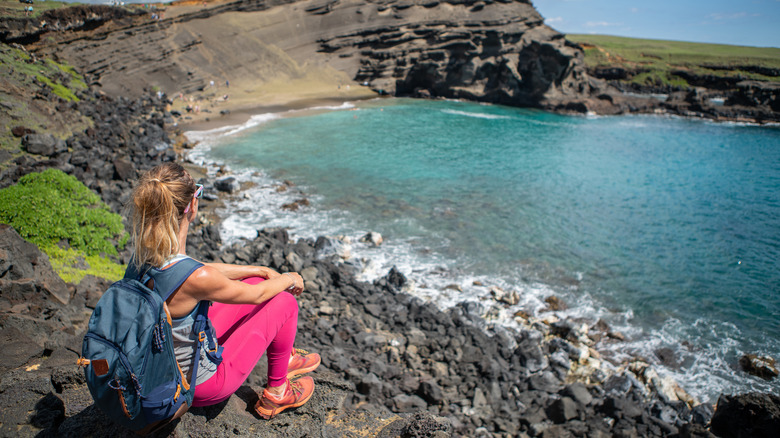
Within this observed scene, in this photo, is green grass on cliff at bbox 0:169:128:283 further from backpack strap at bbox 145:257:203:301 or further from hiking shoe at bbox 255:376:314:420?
backpack strap at bbox 145:257:203:301

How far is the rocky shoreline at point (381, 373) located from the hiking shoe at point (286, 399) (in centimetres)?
12

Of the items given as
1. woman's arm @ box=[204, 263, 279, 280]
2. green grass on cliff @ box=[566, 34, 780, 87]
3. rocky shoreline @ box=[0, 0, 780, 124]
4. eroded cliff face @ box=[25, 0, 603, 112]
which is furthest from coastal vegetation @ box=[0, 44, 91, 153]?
green grass on cliff @ box=[566, 34, 780, 87]

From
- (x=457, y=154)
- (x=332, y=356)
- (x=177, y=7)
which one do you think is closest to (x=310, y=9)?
(x=177, y=7)

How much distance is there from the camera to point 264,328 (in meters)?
3.60

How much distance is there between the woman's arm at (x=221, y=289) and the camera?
288 centimetres

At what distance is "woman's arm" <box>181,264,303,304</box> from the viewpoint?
9.43 feet

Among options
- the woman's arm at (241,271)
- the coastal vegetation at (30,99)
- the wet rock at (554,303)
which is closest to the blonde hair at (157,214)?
the woman's arm at (241,271)

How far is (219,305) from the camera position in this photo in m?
3.59

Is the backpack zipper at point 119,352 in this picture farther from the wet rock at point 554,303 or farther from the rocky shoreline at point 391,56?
the rocky shoreline at point 391,56

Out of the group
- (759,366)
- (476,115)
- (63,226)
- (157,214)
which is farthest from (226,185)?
(476,115)

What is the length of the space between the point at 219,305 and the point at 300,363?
47.9 inches

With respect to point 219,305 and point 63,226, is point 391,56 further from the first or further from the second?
point 219,305

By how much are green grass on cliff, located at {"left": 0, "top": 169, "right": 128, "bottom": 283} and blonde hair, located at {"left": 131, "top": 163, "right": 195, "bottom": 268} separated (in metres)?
5.62

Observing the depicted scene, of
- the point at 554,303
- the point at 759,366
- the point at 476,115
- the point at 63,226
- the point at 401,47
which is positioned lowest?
the point at 759,366
